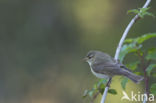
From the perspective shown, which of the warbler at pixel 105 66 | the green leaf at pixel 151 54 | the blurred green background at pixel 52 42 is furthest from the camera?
the blurred green background at pixel 52 42

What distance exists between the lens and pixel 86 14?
29.5ft

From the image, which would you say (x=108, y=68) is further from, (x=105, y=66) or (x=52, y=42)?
(x=52, y=42)

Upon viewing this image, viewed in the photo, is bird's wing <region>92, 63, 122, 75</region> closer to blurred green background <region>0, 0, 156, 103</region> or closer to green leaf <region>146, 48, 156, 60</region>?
green leaf <region>146, 48, 156, 60</region>

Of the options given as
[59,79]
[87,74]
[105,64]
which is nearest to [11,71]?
[59,79]

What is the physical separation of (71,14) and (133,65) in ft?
22.4

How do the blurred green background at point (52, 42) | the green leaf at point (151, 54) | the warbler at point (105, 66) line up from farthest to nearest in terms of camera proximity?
the blurred green background at point (52, 42)
the warbler at point (105, 66)
the green leaf at point (151, 54)

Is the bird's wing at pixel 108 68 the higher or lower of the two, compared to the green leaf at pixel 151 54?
higher

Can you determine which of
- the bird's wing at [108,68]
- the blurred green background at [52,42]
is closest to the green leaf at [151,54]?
the bird's wing at [108,68]

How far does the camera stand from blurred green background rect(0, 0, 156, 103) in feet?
28.1

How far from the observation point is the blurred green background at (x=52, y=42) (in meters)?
8.58

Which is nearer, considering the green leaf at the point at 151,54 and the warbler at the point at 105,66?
the green leaf at the point at 151,54

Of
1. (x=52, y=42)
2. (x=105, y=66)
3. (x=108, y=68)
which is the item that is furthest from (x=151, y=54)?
(x=52, y=42)

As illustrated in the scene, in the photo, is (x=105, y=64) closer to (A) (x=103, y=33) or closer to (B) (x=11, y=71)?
(A) (x=103, y=33)

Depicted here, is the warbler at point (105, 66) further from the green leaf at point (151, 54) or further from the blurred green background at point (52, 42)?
the blurred green background at point (52, 42)
